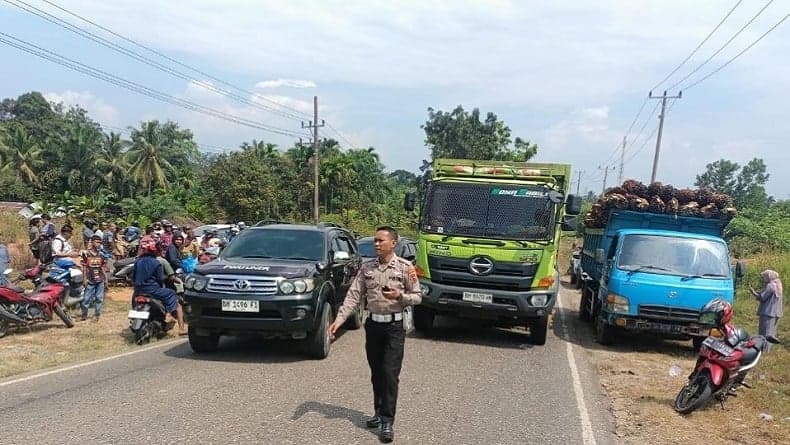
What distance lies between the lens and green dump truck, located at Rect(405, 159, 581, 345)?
9.00 meters

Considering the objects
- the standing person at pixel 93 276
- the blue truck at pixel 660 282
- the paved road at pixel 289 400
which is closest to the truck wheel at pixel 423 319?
the paved road at pixel 289 400

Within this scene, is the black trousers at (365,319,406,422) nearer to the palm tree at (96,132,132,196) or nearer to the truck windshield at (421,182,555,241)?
the truck windshield at (421,182,555,241)

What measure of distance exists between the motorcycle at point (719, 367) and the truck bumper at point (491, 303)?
262cm

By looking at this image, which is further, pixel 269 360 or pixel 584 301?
pixel 584 301

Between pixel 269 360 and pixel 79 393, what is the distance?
7.29 ft

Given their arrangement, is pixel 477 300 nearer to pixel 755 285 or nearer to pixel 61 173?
pixel 755 285

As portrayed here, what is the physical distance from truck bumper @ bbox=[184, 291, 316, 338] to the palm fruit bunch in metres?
7.68

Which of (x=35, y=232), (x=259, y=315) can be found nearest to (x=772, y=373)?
(x=259, y=315)

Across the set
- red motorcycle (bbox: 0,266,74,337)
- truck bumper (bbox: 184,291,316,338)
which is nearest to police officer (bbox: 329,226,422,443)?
truck bumper (bbox: 184,291,316,338)

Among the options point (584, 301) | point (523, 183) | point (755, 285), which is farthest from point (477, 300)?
point (755, 285)

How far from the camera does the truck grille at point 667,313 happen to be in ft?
30.1

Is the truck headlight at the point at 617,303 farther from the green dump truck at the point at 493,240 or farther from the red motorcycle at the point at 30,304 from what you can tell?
the red motorcycle at the point at 30,304

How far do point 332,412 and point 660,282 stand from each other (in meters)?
6.13

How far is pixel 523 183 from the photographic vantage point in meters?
9.78
